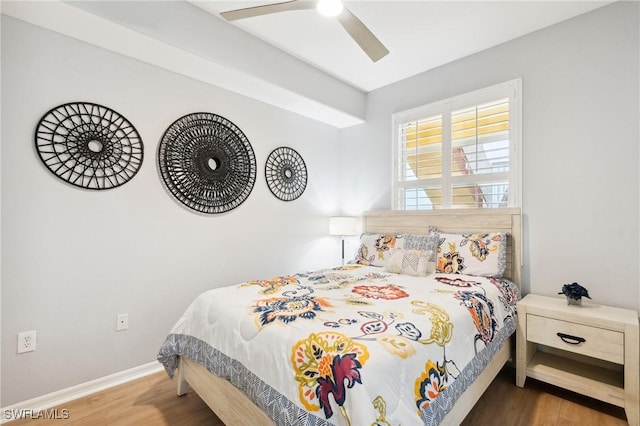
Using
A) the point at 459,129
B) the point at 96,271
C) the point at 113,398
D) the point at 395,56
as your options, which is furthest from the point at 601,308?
the point at 96,271

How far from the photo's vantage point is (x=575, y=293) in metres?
2.03

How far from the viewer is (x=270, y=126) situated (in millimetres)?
3256

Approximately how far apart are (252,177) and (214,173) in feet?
1.38

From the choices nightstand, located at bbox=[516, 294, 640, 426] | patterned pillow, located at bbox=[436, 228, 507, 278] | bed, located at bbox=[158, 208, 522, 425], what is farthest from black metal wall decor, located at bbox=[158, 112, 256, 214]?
nightstand, located at bbox=[516, 294, 640, 426]

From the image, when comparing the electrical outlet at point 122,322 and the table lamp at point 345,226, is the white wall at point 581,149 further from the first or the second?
the electrical outlet at point 122,322

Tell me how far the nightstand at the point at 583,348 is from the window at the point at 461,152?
0.93 metres

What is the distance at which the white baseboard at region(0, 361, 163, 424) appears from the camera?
1.80 meters

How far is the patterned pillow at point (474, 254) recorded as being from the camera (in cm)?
233

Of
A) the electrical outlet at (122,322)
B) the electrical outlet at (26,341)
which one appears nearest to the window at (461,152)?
the electrical outlet at (122,322)

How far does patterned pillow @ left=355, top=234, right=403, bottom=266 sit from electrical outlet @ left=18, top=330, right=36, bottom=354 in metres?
2.47

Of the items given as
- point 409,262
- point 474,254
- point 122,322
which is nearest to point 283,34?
point 409,262

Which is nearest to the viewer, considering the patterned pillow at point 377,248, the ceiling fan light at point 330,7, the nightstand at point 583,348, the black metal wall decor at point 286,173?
the ceiling fan light at point 330,7

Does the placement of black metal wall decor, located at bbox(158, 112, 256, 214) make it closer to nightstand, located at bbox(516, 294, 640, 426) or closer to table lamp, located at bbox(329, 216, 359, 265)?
table lamp, located at bbox(329, 216, 359, 265)

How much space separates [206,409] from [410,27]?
3.12 meters
